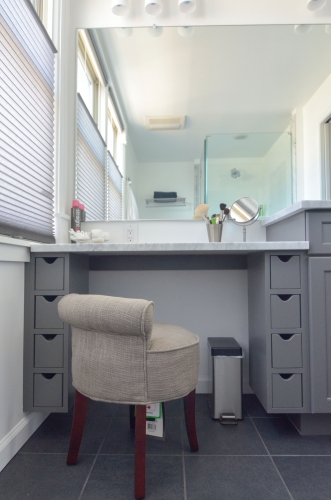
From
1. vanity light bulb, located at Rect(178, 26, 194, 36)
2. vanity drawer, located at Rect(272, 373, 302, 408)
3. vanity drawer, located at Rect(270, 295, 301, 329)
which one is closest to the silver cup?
vanity drawer, located at Rect(270, 295, 301, 329)

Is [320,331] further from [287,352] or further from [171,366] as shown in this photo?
A: [171,366]

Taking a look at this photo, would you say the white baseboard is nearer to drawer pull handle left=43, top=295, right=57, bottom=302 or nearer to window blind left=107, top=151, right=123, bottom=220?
drawer pull handle left=43, top=295, right=57, bottom=302

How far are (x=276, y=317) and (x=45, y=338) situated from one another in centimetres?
98

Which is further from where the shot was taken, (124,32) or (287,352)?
(124,32)

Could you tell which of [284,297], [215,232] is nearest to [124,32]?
[215,232]

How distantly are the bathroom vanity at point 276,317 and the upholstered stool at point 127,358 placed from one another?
30 cm

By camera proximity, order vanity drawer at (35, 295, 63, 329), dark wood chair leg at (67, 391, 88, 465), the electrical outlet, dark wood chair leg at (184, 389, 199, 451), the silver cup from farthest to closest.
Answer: the electrical outlet → the silver cup → vanity drawer at (35, 295, 63, 329) → dark wood chair leg at (184, 389, 199, 451) → dark wood chair leg at (67, 391, 88, 465)

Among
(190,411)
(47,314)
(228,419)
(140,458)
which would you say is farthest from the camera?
(228,419)

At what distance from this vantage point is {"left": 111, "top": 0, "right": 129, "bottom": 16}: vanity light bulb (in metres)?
1.72

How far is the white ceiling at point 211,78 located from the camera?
1.79 meters

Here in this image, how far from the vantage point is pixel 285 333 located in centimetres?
130

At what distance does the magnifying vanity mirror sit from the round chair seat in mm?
841

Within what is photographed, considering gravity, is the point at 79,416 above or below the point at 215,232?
below

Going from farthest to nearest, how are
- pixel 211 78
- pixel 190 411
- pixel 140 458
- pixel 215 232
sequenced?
pixel 211 78 < pixel 215 232 < pixel 190 411 < pixel 140 458
